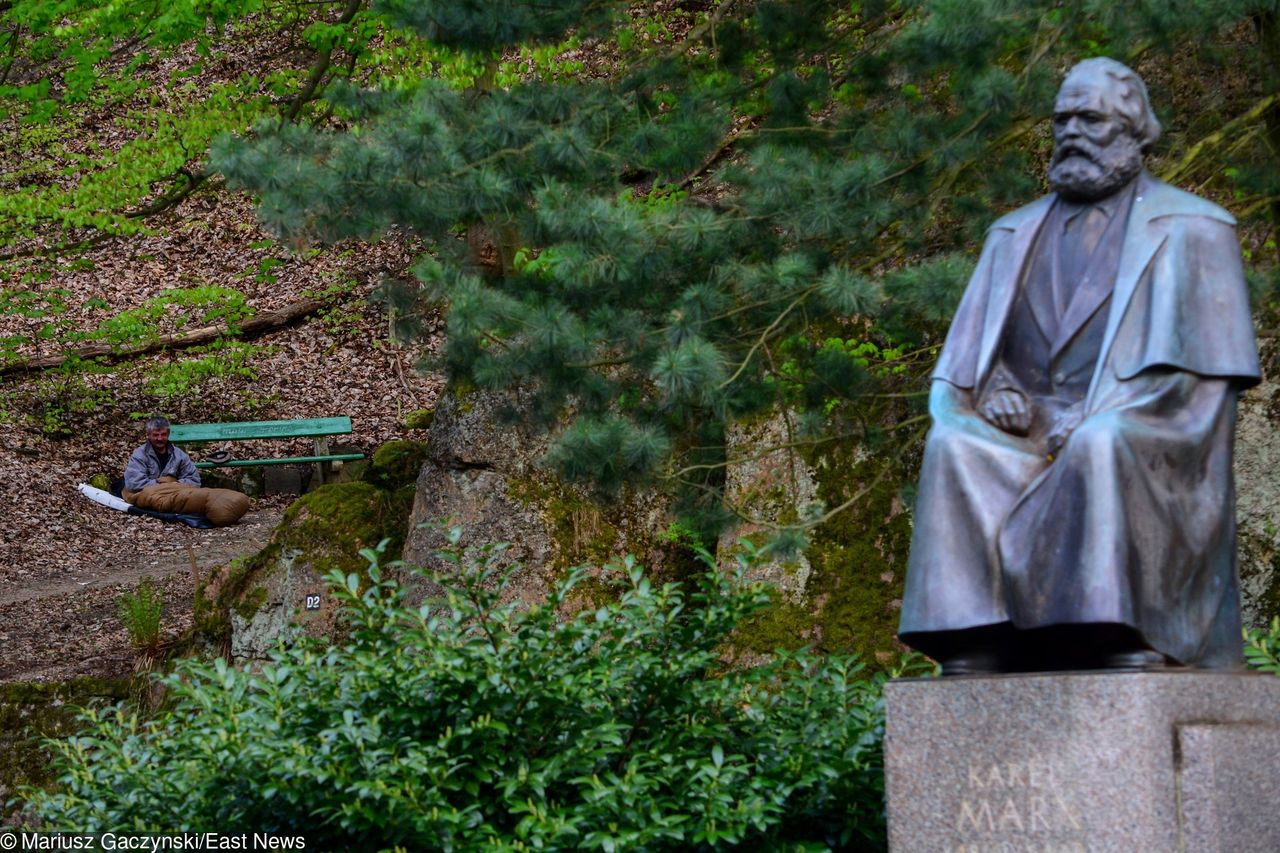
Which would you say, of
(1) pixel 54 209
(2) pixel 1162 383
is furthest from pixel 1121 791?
(1) pixel 54 209

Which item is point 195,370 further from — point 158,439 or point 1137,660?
point 1137,660

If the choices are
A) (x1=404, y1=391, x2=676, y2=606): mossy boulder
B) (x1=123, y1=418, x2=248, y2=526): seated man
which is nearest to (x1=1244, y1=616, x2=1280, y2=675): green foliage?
(x1=404, y1=391, x2=676, y2=606): mossy boulder

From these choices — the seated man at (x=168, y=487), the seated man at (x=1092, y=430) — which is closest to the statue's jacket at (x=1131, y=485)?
the seated man at (x=1092, y=430)

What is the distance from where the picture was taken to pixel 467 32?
6.94m

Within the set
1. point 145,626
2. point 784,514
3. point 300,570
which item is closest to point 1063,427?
point 784,514

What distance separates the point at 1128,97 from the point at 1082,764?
1853 millimetres

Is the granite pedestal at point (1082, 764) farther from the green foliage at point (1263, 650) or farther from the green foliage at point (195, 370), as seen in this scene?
the green foliage at point (195, 370)

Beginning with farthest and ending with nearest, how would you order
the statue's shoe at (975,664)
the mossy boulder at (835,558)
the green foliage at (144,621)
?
the green foliage at (144,621)
the mossy boulder at (835,558)
the statue's shoe at (975,664)

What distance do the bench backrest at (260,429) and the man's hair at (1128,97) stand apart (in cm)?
1122

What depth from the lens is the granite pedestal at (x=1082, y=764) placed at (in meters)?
3.92

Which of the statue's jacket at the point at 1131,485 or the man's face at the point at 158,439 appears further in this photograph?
the man's face at the point at 158,439

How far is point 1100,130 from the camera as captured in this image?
4.64m

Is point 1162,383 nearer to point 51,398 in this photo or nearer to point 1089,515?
point 1089,515

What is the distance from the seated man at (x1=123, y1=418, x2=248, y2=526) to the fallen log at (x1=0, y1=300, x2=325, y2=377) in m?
3.87
